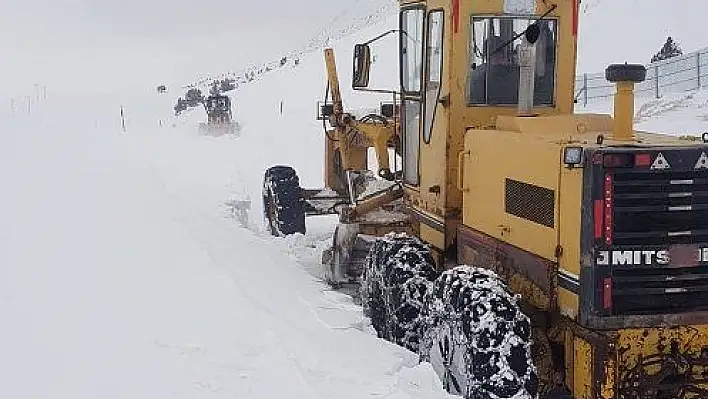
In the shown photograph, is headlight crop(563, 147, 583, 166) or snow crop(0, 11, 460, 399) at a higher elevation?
headlight crop(563, 147, 583, 166)

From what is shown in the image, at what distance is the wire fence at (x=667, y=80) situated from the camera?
2738 centimetres

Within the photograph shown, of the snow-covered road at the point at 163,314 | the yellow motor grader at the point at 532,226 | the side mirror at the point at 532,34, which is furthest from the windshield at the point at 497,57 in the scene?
the snow-covered road at the point at 163,314

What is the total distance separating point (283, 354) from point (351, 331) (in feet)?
4.98

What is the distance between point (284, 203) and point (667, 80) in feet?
65.5

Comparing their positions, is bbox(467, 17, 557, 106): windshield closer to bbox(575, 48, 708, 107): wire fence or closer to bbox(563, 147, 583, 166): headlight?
bbox(563, 147, 583, 166): headlight

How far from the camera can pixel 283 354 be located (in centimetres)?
615

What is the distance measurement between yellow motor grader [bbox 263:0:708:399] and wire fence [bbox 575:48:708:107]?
2053cm

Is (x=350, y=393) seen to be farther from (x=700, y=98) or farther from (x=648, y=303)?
(x=700, y=98)

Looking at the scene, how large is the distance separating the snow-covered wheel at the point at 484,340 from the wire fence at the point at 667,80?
22.4m

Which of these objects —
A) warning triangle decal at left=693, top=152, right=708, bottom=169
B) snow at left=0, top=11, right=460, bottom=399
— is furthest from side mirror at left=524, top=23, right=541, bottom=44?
snow at left=0, top=11, right=460, bottom=399

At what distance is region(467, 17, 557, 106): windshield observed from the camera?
7.15 m

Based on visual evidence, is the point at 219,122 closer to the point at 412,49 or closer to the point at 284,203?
the point at 284,203

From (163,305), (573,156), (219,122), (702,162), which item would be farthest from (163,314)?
(219,122)

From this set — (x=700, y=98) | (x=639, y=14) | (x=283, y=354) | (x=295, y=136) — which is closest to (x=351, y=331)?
(x=283, y=354)
